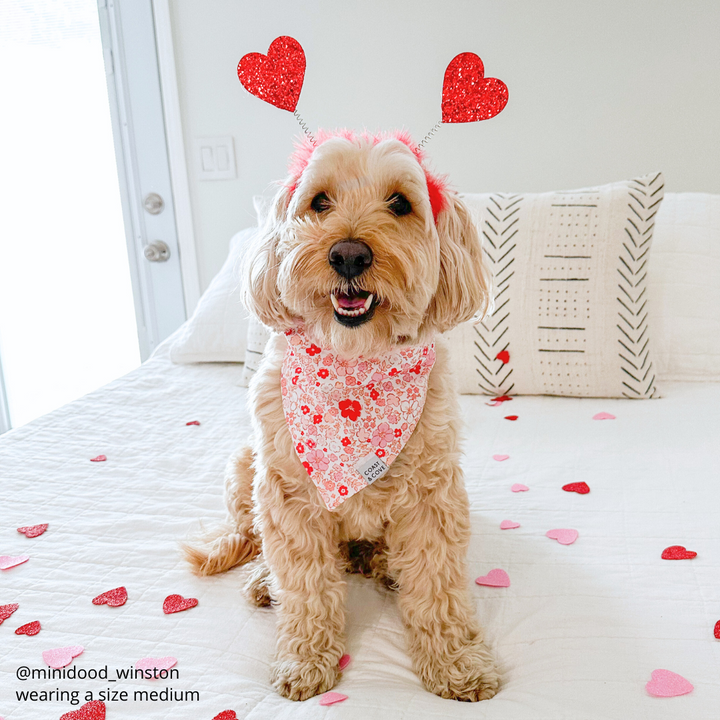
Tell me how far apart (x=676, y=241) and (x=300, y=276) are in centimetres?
147

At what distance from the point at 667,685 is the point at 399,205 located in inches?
31.1

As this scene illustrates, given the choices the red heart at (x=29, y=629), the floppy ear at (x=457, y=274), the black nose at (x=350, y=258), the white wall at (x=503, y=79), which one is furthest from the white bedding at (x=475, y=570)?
the white wall at (x=503, y=79)

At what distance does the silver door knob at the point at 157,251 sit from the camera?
9.47ft

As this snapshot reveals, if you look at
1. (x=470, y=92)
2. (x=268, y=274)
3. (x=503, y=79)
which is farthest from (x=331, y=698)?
(x=503, y=79)

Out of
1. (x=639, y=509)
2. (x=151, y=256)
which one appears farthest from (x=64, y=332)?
(x=639, y=509)

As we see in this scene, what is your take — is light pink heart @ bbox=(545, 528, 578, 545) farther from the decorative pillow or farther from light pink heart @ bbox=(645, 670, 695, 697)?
the decorative pillow

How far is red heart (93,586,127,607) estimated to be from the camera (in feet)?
3.55

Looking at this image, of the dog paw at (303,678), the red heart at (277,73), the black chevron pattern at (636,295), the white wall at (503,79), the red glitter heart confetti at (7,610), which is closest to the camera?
the dog paw at (303,678)

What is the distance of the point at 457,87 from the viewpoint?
3.80 feet

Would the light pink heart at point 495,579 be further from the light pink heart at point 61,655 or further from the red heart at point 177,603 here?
the light pink heart at point 61,655

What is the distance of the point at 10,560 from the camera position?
1.20 meters

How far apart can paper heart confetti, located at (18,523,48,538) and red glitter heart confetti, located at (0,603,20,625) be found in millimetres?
210

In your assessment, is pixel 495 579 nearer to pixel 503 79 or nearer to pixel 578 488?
pixel 578 488

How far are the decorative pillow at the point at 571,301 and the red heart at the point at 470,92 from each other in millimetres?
592
